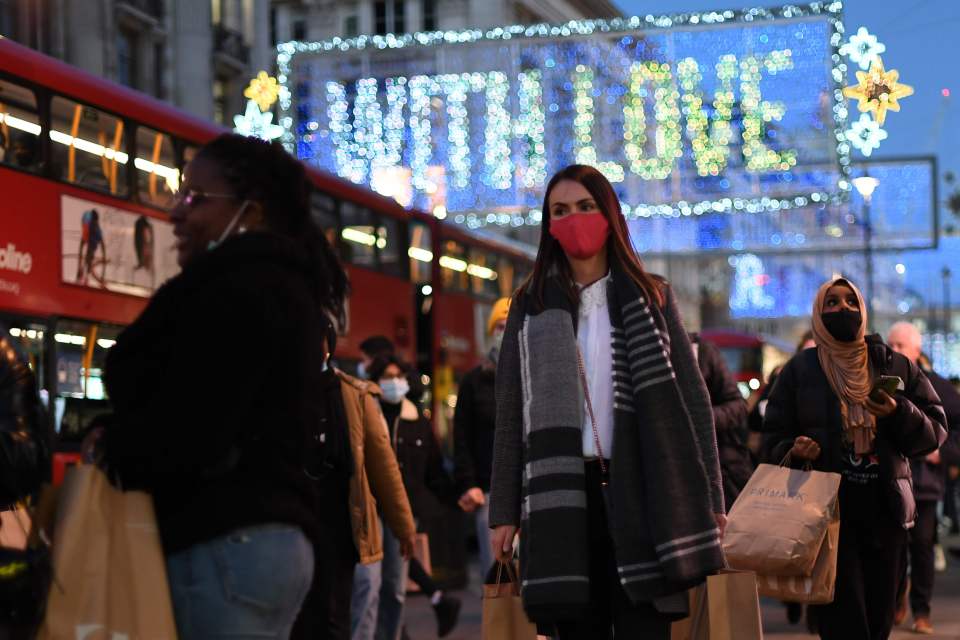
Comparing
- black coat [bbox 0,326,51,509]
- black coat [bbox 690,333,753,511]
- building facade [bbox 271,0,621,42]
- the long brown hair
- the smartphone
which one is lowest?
black coat [bbox 690,333,753,511]

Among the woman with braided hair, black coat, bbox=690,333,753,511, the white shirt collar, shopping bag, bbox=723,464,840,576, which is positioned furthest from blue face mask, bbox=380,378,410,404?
the woman with braided hair

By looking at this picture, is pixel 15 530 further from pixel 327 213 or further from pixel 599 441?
pixel 327 213

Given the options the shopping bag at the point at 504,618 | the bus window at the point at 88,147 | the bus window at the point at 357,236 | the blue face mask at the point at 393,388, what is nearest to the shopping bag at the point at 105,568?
the shopping bag at the point at 504,618

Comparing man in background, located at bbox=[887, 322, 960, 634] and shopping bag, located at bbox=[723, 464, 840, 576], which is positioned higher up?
shopping bag, located at bbox=[723, 464, 840, 576]

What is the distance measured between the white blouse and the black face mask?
2213 mm

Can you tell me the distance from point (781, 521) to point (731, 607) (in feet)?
5.38

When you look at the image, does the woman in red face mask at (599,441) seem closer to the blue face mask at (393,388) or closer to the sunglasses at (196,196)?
the sunglasses at (196,196)

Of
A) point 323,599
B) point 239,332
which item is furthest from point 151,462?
point 323,599

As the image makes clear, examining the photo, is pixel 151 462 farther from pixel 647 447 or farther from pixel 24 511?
pixel 647 447

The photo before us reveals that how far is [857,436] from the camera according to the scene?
6.77 metres

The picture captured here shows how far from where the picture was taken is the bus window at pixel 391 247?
20094 mm

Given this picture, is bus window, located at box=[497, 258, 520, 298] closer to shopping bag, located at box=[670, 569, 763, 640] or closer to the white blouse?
the white blouse

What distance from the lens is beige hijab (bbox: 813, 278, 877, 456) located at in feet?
22.2

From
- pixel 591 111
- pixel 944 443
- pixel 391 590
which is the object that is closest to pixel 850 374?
pixel 944 443
